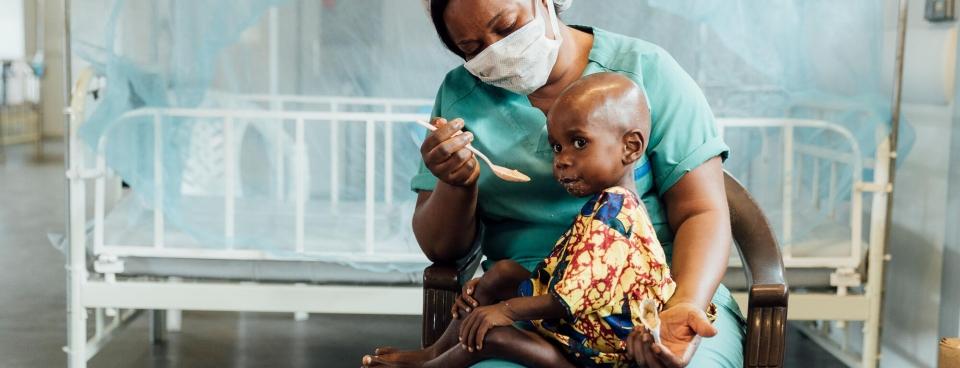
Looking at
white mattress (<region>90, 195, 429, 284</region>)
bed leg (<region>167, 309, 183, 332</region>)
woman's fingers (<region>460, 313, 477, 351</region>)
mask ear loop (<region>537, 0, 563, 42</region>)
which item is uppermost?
mask ear loop (<region>537, 0, 563, 42</region>)

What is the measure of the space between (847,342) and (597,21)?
1.13m

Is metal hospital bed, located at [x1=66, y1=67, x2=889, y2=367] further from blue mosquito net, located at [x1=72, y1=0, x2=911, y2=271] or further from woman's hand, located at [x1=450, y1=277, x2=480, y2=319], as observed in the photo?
woman's hand, located at [x1=450, y1=277, x2=480, y2=319]

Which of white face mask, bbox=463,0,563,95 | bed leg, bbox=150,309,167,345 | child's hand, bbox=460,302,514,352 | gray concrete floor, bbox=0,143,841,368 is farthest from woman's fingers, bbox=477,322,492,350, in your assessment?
bed leg, bbox=150,309,167,345

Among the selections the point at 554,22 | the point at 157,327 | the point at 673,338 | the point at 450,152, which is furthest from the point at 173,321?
the point at 673,338

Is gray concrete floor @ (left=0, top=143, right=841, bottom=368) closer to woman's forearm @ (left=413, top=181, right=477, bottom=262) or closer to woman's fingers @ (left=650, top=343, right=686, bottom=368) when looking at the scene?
woman's forearm @ (left=413, top=181, right=477, bottom=262)

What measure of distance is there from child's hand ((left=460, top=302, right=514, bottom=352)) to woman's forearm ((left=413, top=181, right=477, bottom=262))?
19 centimetres

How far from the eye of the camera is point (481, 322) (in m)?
1.39

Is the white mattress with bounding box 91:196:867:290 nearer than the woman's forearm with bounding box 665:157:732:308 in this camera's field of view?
No

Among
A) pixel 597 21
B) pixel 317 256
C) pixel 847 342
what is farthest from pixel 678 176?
pixel 847 342

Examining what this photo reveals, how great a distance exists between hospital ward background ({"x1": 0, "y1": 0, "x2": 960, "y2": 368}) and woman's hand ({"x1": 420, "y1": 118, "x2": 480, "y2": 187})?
1.18 metres

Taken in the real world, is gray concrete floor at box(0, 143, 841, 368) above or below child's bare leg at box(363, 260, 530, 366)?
below

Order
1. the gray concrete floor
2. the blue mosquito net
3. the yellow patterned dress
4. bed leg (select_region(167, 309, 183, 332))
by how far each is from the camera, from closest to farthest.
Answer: the yellow patterned dress, the blue mosquito net, the gray concrete floor, bed leg (select_region(167, 309, 183, 332))

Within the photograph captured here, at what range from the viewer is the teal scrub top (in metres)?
1.58

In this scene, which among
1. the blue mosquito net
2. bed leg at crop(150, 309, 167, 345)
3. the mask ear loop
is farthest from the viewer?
bed leg at crop(150, 309, 167, 345)
